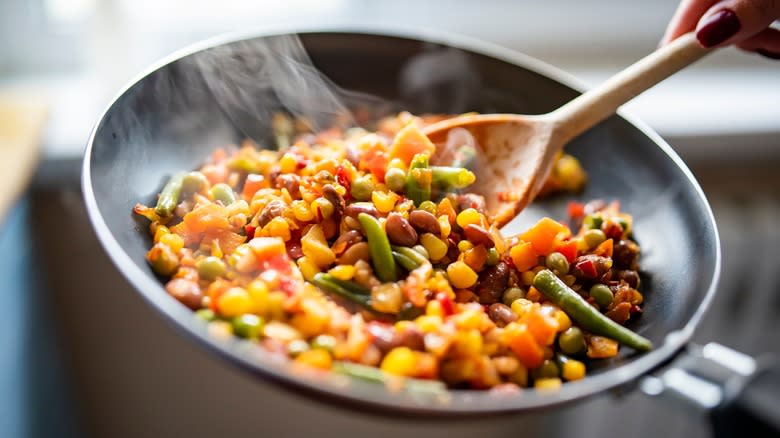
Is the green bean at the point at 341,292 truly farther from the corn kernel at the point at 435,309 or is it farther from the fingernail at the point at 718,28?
the fingernail at the point at 718,28

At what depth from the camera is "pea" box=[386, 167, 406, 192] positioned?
115cm

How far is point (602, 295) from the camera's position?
1.10 meters

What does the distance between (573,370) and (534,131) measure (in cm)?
50

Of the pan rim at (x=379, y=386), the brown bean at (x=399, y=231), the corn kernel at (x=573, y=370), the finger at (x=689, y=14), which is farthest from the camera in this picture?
the finger at (x=689, y=14)

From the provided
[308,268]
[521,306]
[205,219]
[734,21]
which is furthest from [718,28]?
[205,219]

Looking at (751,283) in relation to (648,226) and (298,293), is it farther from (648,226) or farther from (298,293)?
(298,293)

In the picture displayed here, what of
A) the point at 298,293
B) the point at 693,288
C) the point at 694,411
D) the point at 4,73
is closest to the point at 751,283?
the point at 694,411

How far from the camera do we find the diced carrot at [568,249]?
1.14 m

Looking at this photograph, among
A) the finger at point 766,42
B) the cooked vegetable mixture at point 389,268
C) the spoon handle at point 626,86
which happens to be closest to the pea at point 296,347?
the cooked vegetable mixture at point 389,268

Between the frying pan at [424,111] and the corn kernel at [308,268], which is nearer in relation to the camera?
the frying pan at [424,111]

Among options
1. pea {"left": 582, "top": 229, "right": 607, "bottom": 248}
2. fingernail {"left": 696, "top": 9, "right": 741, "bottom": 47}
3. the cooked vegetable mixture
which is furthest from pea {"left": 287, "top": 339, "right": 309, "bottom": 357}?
fingernail {"left": 696, "top": 9, "right": 741, "bottom": 47}

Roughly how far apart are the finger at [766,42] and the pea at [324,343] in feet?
3.33

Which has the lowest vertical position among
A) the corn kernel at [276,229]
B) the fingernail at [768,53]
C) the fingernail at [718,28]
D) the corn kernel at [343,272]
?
the corn kernel at [343,272]

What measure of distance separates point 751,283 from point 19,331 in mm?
2240
